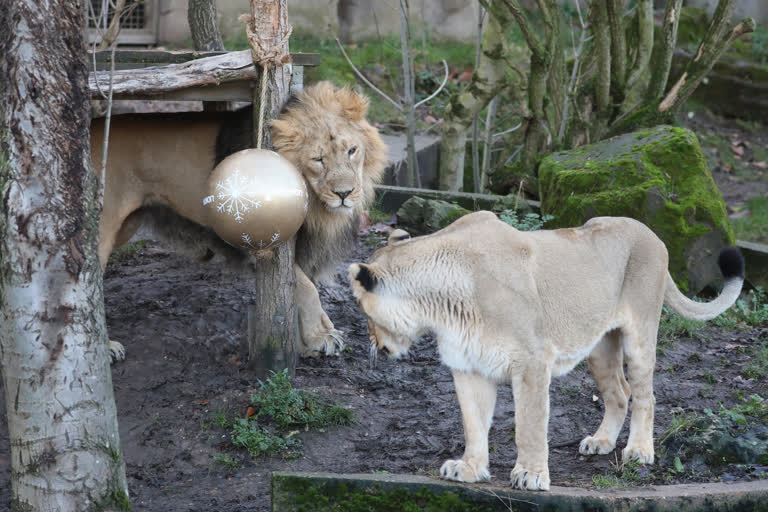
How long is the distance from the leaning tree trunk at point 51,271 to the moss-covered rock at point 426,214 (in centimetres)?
410

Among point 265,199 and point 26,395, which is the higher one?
point 265,199

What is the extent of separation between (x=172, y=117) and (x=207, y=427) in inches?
80.7

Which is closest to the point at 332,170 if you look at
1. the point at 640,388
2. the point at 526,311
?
the point at 526,311

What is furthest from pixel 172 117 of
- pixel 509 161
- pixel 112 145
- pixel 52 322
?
pixel 509 161

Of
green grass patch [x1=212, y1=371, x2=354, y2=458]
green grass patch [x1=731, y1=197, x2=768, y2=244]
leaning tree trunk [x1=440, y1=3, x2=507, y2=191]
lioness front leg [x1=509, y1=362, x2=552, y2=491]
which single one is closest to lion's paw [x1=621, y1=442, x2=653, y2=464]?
lioness front leg [x1=509, y1=362, x2=552, y2=491]

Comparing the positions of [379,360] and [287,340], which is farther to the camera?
[379,360]

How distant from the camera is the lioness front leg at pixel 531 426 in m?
3.84

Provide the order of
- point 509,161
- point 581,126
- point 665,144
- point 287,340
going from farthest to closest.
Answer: point 509,161
point 581,126
point 665,144
point 287,340

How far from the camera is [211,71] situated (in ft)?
16.5

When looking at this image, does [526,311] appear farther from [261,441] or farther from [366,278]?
[261,441]

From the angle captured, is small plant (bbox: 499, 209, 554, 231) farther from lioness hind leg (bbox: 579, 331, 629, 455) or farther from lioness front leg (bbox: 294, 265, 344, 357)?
lioness hind leg (bbox: 579, 331, 629, 455)

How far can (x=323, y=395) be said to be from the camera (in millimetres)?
5285

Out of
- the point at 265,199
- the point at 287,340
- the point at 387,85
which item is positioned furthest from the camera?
the point at 387,85

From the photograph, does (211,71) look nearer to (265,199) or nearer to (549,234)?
(265,199)
